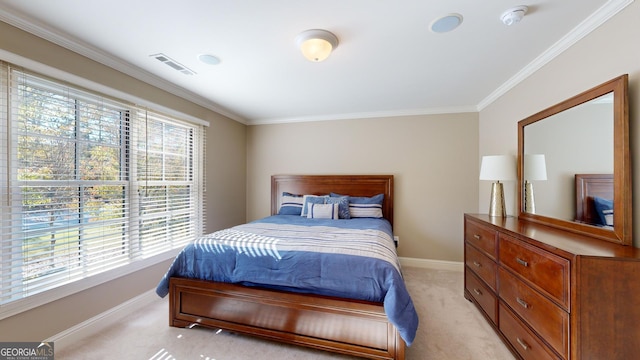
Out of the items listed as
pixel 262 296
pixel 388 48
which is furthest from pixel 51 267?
pixel 388 48

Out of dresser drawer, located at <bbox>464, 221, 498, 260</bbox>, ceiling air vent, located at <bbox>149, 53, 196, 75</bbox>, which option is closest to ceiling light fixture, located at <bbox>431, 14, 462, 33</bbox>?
dresser drawer, located at <bbox>464, 221, 498, 260</bbox>

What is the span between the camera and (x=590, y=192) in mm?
1603

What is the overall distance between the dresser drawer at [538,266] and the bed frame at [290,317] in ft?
3.02

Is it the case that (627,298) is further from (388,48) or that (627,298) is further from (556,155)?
(388,48)

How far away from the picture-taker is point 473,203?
11.3 feet

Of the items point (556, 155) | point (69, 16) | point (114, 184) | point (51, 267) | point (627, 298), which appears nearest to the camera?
point (627, 298)

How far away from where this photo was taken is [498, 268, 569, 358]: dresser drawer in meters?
1.26

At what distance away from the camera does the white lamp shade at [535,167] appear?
208cm

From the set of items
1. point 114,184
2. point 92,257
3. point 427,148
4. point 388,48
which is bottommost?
point 92,257

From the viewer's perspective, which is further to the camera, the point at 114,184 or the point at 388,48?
the point at 114,184

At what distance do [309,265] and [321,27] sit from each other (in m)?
1.75

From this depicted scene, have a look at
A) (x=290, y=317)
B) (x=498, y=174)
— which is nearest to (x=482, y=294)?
(x=498, y=174)

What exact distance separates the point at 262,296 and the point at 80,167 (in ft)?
6.10

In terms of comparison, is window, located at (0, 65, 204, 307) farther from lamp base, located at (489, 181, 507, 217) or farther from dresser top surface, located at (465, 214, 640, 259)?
lamp base, located at (489, 181, 507, 217)
